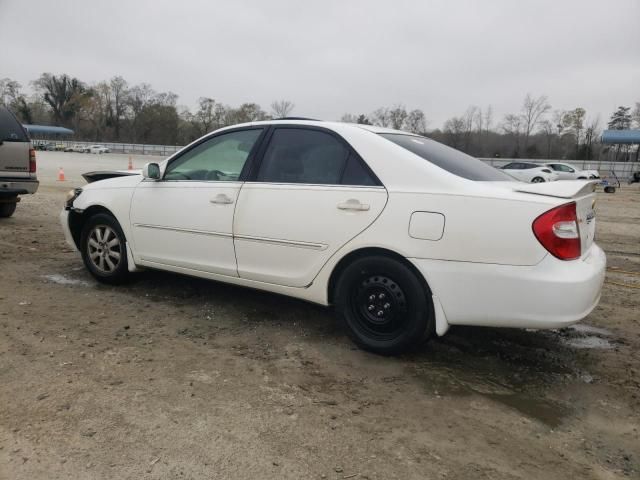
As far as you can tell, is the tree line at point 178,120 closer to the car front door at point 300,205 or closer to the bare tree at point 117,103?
the bare tree at point 117,103

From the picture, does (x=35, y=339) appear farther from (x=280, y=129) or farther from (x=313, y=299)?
(x=280, y=129)

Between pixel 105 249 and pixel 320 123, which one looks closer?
pixel 320 123

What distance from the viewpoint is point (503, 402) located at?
2.92 m

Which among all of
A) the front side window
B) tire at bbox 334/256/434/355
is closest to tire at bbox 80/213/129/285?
the front side window

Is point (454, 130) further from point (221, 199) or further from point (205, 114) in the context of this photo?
point (221, 199)

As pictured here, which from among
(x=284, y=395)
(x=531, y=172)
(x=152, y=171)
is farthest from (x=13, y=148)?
(x=531, y=172)

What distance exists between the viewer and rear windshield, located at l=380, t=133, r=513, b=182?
3.38m

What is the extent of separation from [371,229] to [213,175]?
1.58m

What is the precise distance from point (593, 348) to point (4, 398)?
155 inches

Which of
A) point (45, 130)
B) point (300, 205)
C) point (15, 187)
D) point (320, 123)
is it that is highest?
point (45, 130)

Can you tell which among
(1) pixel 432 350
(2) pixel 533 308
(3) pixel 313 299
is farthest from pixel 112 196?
(2) pixel 533 308

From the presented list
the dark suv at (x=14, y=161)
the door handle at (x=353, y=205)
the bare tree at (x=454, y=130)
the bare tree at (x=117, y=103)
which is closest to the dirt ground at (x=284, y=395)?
the door handle at (x=353, y=205)

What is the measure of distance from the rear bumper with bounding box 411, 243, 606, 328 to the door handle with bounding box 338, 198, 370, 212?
0.49m

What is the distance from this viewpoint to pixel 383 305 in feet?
10.9
